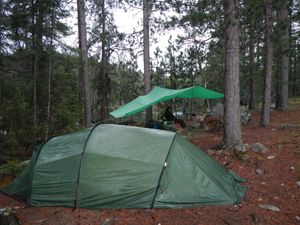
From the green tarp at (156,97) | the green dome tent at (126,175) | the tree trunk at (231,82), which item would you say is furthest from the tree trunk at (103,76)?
the green dome tent at (126,175)

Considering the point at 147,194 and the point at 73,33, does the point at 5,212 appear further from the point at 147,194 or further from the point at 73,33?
the point at 73,33

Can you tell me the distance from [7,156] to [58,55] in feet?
12.1

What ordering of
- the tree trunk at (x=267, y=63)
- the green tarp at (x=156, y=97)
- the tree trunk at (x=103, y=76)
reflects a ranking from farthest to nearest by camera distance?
the tree trunk at (x=103, y=76)
the green tarp at (x=156, y=97)
the tree trunk at (x=267, y=63)

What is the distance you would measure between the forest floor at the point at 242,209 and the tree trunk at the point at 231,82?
0.41m

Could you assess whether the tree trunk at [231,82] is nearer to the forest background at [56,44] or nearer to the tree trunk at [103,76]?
the forest background at [56,44]

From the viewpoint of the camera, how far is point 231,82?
586cm

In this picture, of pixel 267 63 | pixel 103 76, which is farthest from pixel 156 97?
pixel 103 76

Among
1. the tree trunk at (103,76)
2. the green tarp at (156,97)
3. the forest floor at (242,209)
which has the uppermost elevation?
the tree trunk at (103,76)

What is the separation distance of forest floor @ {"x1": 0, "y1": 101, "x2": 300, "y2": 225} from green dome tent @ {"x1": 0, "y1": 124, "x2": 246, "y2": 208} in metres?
0.15

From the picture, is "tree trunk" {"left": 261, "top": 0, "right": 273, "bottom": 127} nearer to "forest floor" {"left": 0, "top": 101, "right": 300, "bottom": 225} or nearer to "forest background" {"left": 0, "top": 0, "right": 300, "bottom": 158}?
"forest background" {"left": 0, "top": 0, "right": 300, "bottom": 158}

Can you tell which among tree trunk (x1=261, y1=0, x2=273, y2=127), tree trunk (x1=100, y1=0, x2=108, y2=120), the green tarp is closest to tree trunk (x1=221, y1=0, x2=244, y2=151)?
tree trunk (x1=261, y1=0, x2=273, y2=127)

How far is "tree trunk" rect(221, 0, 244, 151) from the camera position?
576 cm

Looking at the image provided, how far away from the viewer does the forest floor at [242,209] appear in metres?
3.50

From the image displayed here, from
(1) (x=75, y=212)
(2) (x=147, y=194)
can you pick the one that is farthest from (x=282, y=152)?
(1) (x=75, y=212)
